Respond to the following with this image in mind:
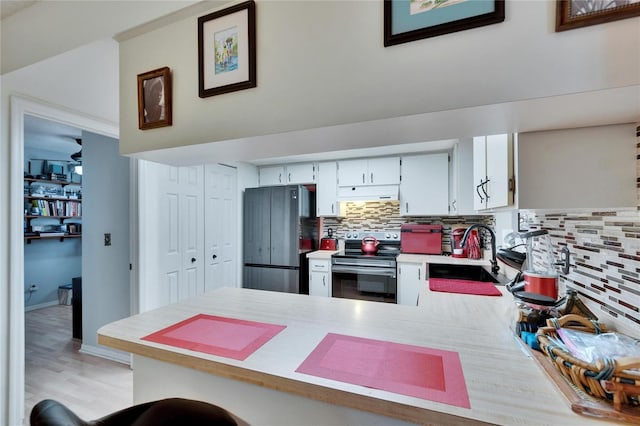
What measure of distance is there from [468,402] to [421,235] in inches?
118

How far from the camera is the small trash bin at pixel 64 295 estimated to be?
4.16 m

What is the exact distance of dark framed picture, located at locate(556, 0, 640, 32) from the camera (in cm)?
65

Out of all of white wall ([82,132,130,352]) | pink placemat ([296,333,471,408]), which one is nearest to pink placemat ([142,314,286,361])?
pink placemat ([296,333,471,408])

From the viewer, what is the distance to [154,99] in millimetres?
1238

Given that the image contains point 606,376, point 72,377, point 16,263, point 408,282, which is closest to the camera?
point 606,376

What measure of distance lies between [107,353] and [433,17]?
140 inches

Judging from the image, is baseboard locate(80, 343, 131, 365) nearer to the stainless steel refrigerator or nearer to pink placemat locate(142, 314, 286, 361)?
the stainless steel refrigerator

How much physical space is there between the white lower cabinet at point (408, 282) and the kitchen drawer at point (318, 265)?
911 millimetres

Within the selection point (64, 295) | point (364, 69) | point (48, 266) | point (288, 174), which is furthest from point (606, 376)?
point (48, 266)

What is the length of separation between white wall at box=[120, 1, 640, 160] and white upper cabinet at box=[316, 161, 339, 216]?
2.51 meters

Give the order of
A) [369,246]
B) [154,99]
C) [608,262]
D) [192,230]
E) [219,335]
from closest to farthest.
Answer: [608,262], [219,335], [154,99], [192,230], [369,246]

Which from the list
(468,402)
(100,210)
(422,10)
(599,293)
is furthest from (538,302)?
(100,210)

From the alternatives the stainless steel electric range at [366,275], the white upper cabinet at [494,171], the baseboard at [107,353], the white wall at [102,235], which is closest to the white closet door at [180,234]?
the white wall at [102,235]

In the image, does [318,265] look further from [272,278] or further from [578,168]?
[578,168]
